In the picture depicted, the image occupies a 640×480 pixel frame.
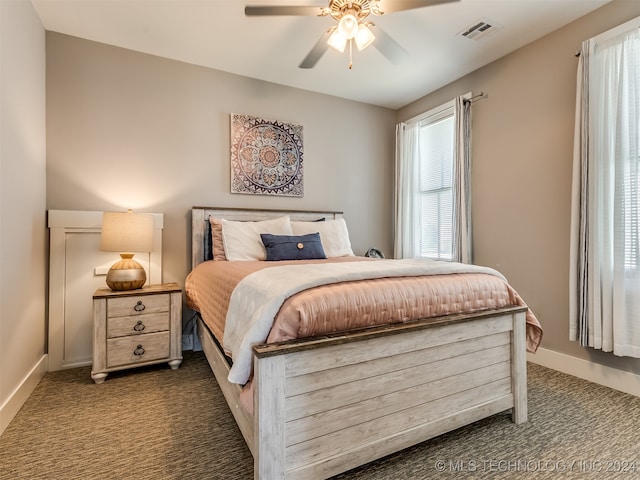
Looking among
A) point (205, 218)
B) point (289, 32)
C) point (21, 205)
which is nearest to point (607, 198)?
point (289, 32)

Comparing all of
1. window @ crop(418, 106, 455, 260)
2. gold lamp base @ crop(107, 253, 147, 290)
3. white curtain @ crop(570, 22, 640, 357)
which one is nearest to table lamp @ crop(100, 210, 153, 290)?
gold lamp base @ crop(107, 253, 147, 290)

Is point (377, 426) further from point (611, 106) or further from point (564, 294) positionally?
point (611, 106)

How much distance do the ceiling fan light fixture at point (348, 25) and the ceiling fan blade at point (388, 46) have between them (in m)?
0.19

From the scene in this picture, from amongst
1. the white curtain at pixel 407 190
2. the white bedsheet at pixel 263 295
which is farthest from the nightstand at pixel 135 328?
→ the white curtain at pixel 407 190

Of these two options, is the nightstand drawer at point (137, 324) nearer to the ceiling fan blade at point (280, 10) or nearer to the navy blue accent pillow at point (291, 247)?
the navy blue accent pillow at point (291, 247)

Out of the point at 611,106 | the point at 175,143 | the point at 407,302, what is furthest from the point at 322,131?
the point at 407,302

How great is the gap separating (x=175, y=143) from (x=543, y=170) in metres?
3.18

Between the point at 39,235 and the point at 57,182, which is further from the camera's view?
the point at 57,182

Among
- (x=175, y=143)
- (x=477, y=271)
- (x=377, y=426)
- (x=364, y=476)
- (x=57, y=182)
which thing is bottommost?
(x=364, y=476)

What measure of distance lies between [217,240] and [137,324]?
87 cm

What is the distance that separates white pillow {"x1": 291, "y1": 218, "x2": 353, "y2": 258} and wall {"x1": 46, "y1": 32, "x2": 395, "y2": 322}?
43 cm

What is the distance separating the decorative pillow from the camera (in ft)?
8.85

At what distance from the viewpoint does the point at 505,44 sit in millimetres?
2648

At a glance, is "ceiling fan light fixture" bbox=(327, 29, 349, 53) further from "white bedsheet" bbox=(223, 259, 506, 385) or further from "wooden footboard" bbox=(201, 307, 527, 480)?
"wooden footboard" bbox=(201, 307, 527, 480)
